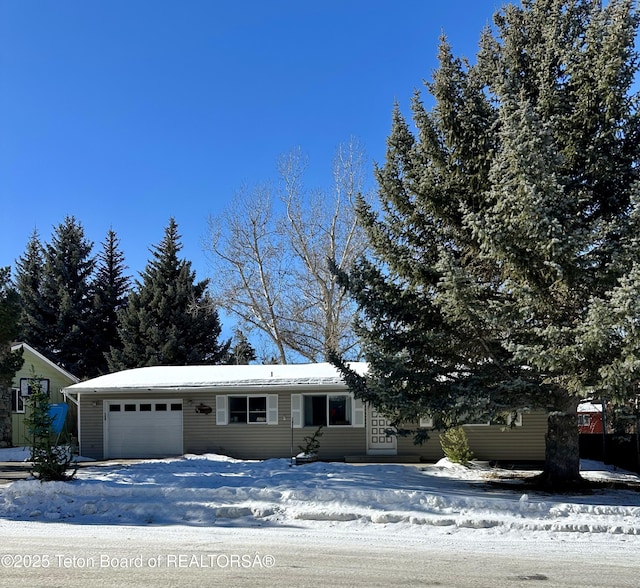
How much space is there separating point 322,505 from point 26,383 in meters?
20.4

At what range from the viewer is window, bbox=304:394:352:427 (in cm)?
2112

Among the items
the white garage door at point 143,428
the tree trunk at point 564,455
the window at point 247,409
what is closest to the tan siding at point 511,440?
the window at point 247,409

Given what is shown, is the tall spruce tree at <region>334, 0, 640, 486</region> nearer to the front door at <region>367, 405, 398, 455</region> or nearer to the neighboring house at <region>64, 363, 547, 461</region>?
the neighboring house at <region>64, 363, 547, 461</region>

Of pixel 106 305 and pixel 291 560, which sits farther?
pixel 106 305

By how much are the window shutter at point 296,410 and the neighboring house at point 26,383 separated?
33.8ft

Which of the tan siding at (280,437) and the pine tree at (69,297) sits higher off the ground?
the pine tree at (69,297)

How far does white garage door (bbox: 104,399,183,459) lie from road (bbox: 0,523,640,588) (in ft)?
43.1

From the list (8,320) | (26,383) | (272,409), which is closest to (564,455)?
(272,409)

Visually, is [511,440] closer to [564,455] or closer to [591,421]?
[564,455]

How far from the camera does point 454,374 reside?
1434 cm

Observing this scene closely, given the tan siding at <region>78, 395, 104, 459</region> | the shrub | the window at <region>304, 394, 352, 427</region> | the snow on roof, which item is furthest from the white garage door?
the shrub

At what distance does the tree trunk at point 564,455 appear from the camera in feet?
42.3

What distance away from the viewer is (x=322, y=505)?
34.6 feet

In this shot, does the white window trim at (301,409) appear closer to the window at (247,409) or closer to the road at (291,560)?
the window at (247,409)
